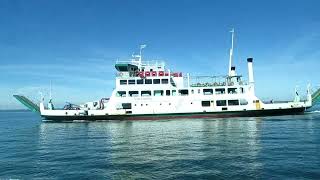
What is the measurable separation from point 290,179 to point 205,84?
41.6m

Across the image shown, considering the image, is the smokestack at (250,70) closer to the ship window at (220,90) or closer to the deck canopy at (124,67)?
the ship window at (220,90)

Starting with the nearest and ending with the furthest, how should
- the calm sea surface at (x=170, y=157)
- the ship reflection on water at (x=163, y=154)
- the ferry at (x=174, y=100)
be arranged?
the calm sea surface at (x=170, y=157), the ship reflection on water at (x=163, y=154), the ferry at (x=174, y=100)

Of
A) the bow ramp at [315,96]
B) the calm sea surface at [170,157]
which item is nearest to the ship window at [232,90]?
the bow ramp at [315,96]

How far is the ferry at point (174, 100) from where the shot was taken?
57.3 metres

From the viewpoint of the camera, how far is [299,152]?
23.8 meters

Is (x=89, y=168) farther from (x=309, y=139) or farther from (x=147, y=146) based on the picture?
(x=309, y=139)

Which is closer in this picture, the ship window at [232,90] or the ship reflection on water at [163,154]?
the ship reflection on water at [163,154]

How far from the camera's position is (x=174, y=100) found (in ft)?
189

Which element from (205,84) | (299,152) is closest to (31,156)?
(299,152)

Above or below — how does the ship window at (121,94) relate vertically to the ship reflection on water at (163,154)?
above

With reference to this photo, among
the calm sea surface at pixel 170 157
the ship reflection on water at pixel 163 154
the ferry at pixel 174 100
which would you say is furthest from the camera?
the ferry at pixel 174 100

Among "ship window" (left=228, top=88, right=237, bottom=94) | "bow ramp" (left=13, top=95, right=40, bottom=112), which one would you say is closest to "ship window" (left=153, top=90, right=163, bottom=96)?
"ship window" (left=228, top=88, right=237, bottom=94)

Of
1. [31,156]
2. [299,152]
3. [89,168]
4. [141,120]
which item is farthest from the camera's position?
[141,120]

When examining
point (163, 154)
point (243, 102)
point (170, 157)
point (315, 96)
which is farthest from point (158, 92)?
point (170, 157)
